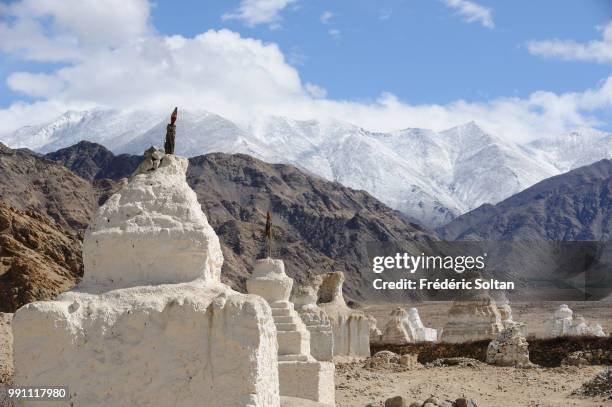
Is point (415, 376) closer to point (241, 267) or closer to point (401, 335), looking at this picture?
point (401, 335)

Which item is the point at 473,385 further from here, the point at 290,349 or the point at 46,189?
the point at 46,189

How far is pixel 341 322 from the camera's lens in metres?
34.7

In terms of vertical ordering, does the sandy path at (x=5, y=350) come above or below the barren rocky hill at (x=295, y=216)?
below

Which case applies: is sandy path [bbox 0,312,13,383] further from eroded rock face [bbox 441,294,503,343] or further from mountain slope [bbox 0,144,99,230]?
mountain slope [bbox 0,144,99,230]

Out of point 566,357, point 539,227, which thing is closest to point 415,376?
point 566,357

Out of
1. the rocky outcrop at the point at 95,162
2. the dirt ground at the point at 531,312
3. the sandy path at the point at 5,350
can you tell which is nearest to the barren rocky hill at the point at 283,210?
the rocky outcrop at the point at 95,162

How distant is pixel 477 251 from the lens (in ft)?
425

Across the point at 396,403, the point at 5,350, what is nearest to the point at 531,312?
the point at 396,403

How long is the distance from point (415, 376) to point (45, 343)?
19.1 metres

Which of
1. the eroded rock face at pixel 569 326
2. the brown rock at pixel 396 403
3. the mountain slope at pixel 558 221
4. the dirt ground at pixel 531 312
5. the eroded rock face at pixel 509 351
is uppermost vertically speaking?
the mountain slope at pixel 558 221

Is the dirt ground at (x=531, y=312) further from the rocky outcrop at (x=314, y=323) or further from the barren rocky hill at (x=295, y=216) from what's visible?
the rocky outcrop at (x=314, y=323)

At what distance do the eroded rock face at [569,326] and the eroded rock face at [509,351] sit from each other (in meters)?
6.77

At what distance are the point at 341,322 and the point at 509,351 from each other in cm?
658

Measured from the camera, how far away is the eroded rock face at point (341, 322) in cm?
3453
